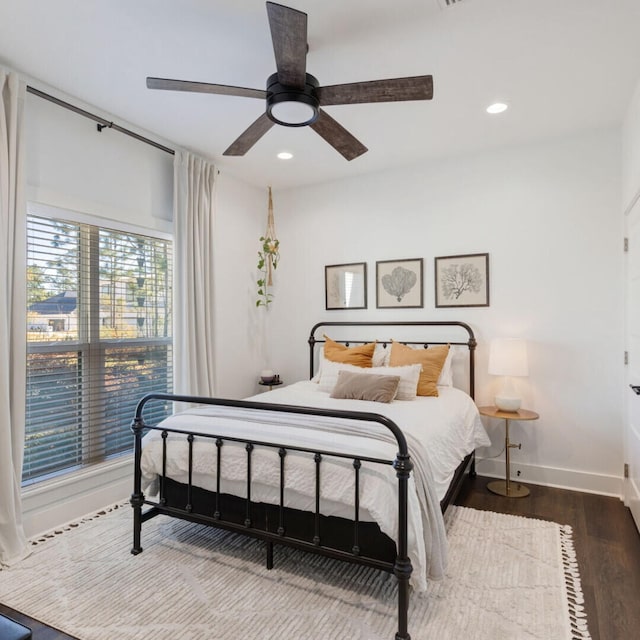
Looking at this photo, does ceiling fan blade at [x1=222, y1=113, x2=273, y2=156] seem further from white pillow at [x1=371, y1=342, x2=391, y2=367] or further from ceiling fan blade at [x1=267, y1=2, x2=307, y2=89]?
white pillow at [x1=371, y1=342, x2=391, y2=367]

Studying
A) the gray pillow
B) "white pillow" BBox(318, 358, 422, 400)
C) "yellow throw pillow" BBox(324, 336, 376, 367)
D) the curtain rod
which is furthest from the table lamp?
the curtain rod

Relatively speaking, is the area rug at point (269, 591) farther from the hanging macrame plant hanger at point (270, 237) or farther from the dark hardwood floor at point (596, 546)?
the hanging macrame plant hanger at point (270, 237)

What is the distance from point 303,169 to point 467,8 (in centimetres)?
234


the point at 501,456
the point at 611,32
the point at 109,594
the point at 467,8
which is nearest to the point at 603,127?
the point at 611,32

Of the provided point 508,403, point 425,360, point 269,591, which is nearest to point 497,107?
point 425,360

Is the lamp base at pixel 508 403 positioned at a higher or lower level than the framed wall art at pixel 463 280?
lower

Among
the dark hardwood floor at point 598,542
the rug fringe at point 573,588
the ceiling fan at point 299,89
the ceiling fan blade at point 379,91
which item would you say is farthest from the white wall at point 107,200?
the rug fringe at point 573,588

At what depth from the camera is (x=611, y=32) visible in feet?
7.27

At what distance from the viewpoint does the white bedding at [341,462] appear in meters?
1.91

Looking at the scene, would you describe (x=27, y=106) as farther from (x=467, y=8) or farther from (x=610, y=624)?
(x=610, y=624)

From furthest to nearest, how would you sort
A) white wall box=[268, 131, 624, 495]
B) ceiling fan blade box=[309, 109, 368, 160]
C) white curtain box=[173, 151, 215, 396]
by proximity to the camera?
white curtain box=[173, 151, 215, 396] → white wall box=[268, 131, 624, 495] → ceiling fan blade box=[309, 109, 368, 160]

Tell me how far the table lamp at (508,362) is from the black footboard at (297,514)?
179 cm

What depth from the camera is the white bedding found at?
6.28 feet

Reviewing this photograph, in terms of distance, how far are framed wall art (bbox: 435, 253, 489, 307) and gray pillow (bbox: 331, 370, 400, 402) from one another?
1155 millimetres
